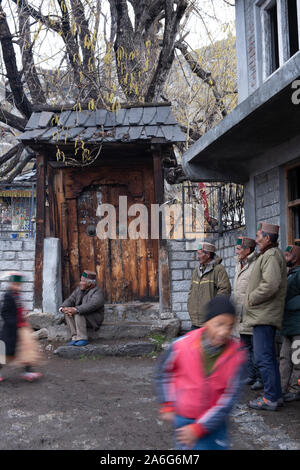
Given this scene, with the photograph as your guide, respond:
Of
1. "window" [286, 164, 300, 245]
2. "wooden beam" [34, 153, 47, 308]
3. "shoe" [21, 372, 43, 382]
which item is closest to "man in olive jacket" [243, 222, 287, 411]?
"window" [286, 164, 300, 245]

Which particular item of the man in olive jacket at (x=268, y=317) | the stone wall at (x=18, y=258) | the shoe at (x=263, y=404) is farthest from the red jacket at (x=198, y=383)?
the stone wall at (x=18, y=258)

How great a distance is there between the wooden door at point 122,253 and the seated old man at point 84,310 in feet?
4.17

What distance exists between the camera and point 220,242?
8484 millimetres

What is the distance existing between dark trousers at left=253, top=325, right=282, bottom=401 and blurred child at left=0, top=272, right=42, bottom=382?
9.49ft

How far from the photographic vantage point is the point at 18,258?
8.51 m

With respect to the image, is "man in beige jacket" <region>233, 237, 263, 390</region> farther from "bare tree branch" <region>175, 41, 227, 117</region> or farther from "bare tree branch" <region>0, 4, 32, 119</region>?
"bare tree branch" <region>175, 41, 227, 117</region>

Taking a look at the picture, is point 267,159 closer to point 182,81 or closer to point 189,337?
point 189,337

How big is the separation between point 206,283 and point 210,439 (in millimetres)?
3683

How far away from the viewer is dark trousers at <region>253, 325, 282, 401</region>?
439 centimetres

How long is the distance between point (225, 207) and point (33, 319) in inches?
161

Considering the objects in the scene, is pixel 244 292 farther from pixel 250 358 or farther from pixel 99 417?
pixel 99 417

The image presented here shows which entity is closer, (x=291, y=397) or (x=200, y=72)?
(x=291, y=397)

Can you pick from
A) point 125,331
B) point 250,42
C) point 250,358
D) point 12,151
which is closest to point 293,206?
point 250,358

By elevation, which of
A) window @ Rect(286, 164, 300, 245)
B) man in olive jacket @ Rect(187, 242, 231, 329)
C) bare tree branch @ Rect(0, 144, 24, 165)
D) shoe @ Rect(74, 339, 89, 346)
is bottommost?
shoe @ Rect(74, 339, 89, 346)
